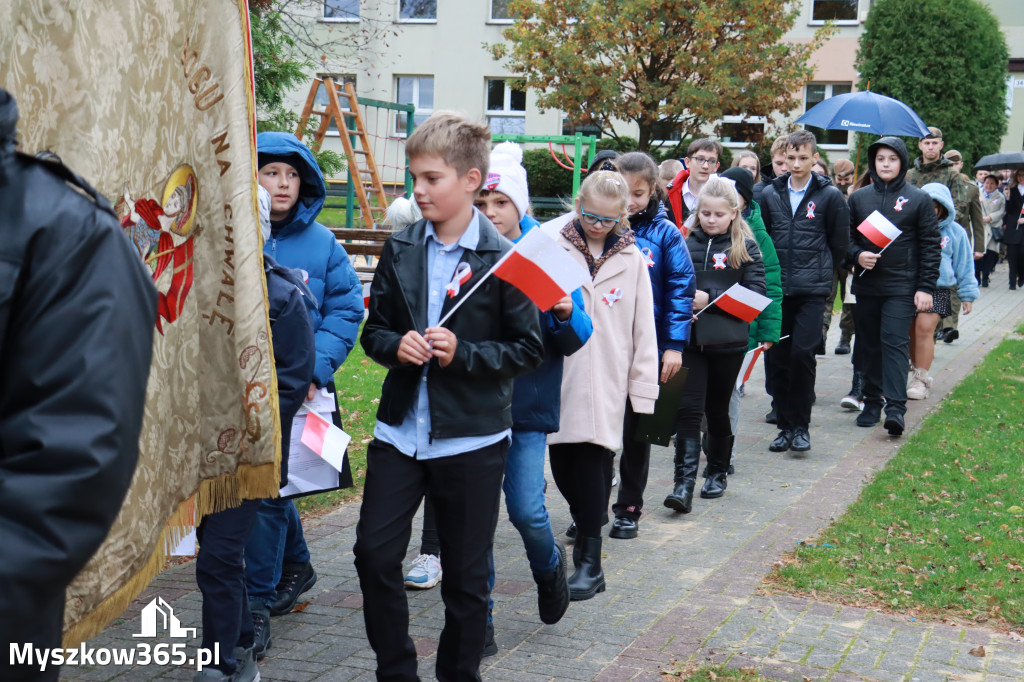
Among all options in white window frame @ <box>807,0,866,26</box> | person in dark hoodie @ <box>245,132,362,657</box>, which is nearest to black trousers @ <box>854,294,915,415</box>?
person in dark hoodie @ <box>245,132,362,657</box>

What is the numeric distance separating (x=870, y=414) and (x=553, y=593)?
592 cm

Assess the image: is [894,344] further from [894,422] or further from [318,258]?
[318,258]

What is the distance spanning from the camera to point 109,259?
5.69ft

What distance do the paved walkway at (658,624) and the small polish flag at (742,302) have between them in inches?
47.4

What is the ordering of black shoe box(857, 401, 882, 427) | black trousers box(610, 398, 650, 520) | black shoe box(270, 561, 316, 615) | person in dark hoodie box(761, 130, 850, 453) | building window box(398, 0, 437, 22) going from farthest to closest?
1. building window box(398, 0, 437, 22)
2. black shoe box(857, 401, 882, 427)
3. person in dark hoodie box(761, 130, 850, 453)
4. black trousers box(610, 398, 650, 520)
5. black shoe box(270, 561, 316, 615)

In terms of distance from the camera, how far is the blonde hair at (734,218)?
22.8ft

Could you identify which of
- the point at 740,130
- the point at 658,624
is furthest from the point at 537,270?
the point at 740,130

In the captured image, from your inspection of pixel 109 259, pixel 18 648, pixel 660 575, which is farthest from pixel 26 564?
pixel 660 575

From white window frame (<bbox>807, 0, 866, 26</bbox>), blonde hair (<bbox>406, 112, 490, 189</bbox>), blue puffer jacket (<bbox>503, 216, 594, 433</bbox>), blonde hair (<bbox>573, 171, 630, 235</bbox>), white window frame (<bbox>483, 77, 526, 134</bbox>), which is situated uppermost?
white window frame (<bbox>807, 0, 866, 26</bbox>)

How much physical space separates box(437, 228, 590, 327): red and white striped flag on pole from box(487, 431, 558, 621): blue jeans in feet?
3.15

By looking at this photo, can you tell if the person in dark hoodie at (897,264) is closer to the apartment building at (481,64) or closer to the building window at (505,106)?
the apartment building at (481,64)

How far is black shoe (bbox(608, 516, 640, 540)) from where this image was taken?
20.8 feet

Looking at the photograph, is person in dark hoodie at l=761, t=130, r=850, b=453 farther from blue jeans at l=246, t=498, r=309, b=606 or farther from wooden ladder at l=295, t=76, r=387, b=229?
wooden ladder at l=295, t=76, r=387, b=229

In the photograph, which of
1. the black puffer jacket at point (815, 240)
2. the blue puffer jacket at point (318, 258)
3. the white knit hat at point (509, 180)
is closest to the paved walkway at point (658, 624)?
the blue puffer jacket at point (318, 258)
